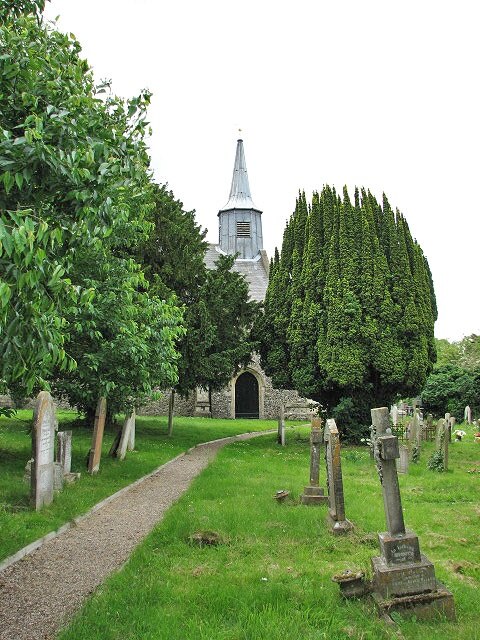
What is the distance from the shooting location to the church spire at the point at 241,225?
4312cm

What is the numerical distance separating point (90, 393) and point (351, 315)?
29.8 feet

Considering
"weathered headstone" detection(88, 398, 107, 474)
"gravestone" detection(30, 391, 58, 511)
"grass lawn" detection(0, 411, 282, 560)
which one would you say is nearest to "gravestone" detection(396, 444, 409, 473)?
"grass lawn" detection(0, 411, 282, 560)

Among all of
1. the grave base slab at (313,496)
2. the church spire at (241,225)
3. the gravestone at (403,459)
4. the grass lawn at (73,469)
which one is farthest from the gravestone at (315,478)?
the church spire at (241,225)

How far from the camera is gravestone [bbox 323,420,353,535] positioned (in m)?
6.04

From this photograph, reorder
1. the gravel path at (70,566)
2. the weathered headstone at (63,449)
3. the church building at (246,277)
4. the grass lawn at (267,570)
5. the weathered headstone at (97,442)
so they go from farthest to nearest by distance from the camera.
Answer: the church building at (246,277), the weathered headstone at (97,442), the weathered headstone at (63,449), the gravel path at (70,566), the grass lawn at (267,570)

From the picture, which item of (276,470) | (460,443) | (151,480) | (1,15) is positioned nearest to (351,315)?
(460,443)

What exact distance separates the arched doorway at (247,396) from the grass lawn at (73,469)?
11.5m

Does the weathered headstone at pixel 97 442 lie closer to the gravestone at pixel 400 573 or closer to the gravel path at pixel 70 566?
the gravel path at pixel 70 566

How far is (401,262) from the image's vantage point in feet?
57.0

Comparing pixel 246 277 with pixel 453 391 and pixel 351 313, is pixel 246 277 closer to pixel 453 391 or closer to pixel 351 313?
pixel 453 391

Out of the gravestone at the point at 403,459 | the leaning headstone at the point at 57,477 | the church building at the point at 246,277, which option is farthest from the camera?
the church building at the point at 246,277

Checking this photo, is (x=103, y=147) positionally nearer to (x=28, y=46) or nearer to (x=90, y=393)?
(x=28, y=46)

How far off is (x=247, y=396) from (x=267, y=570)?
27531 millimetres

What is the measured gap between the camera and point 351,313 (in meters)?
16.4
